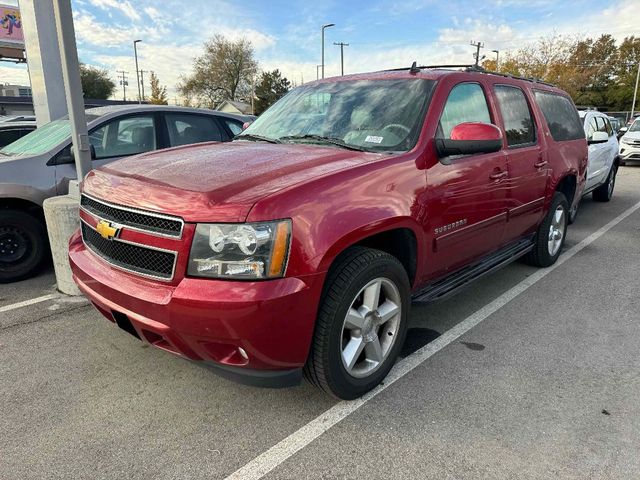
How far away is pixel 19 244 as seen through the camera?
185 inches

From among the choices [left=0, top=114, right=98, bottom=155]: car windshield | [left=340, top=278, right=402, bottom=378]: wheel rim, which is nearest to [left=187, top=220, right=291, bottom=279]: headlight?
[left=340, top=278, right=402, bottom=378]: wheel rim

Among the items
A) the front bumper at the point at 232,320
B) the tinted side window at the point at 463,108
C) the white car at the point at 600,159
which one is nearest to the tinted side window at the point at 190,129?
the tinted side window at the point at 463,108

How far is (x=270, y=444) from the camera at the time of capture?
2367 mm

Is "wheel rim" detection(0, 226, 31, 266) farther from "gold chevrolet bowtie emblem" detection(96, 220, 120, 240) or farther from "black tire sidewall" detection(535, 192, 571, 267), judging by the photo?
"black tire sidewall" detection(535, 192, 571, 267)

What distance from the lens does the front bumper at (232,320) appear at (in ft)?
6.83

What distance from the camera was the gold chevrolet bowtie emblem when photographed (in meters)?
2.47

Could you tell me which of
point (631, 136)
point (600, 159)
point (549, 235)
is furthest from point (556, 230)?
point (631, 136)

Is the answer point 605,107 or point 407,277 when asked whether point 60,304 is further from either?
point 605,107

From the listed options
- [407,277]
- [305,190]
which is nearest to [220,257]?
[305,190]

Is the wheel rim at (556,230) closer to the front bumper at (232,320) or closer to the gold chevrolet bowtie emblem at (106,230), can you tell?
the front bumper at (232,320)

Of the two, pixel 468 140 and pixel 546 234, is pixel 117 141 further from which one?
pixel 546 234

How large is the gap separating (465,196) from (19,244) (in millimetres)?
4297

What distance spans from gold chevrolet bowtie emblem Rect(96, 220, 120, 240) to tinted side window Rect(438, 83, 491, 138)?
82.9 inches

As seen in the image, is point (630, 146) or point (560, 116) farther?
point (630, 146)
